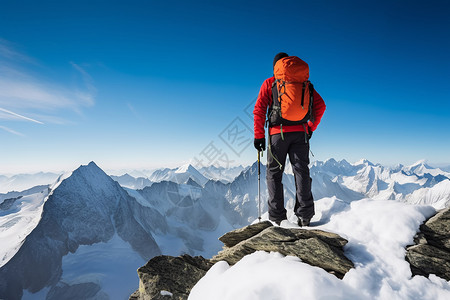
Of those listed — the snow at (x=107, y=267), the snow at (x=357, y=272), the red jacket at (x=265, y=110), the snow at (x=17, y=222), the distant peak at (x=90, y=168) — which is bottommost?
the snow at (x=107, y=267)

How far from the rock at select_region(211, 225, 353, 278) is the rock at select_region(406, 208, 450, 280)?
51.2 inches

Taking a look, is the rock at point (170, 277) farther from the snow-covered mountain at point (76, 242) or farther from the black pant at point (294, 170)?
the snow-covered mountain at point (76, 242)

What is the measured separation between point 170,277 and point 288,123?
554 cm

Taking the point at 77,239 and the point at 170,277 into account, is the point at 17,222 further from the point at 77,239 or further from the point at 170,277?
the point at 170,277

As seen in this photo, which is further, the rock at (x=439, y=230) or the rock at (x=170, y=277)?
the rock at (x=170, y=277)

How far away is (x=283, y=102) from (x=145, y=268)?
245 inches

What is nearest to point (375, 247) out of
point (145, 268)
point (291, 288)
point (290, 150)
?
point (291, 288)

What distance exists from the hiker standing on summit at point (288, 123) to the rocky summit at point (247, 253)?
3.36 ft

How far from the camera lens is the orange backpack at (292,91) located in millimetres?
5699

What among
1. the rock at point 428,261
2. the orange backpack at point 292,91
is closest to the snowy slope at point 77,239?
the orange backpack at point 292,91

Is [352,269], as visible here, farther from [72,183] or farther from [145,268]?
[72,183]

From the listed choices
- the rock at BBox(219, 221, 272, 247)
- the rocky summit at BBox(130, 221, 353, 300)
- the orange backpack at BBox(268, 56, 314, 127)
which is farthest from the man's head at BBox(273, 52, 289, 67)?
the rock at BBox(219, 221, 272, 247)

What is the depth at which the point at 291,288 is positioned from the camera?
354cm

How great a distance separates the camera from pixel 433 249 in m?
4.59
